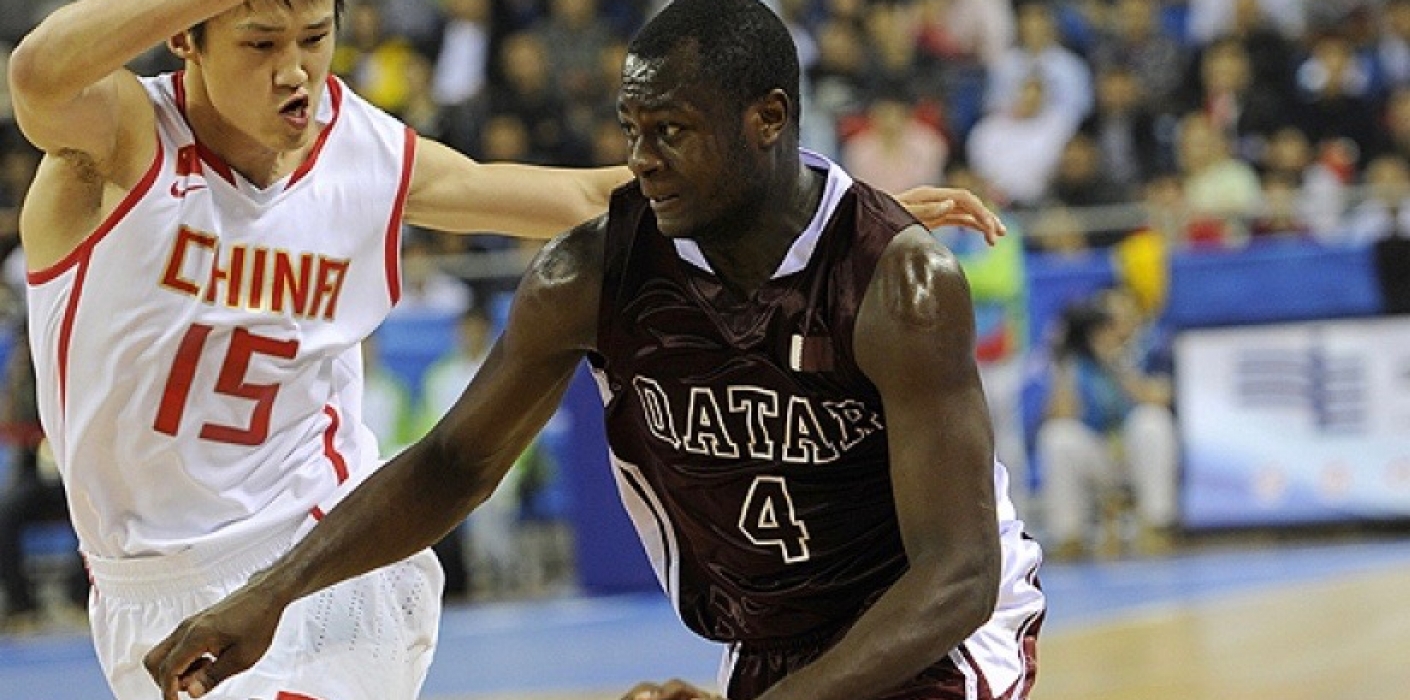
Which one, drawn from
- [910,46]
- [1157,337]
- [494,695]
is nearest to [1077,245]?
[1157,337]

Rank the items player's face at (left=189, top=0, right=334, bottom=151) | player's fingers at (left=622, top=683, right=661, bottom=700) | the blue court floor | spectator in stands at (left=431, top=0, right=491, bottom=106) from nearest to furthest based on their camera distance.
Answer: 1. player's fingers at (left=622, top=683, right=661, bottom=700)
2. player's face at (left=189, top=0, right=334, bottom=151)
3. the blue court floor
4. spectator in stands at (left=431, top=0, right=491, bottom=106)

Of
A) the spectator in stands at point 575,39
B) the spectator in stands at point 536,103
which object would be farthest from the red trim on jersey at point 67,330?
the spectator in stands at point 575,39

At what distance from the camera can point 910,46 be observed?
17.6 meters

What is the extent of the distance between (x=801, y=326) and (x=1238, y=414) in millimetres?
10377

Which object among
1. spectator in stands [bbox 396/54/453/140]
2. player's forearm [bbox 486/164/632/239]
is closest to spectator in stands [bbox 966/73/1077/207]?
spectator in stands [bbox 396/54/453/140]

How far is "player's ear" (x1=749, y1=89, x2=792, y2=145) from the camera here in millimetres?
3697

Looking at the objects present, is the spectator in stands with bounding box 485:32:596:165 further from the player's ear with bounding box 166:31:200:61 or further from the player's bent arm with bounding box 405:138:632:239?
the player's ear with bounding box 166:31:200:61

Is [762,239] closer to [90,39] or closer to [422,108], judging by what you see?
[90,39]

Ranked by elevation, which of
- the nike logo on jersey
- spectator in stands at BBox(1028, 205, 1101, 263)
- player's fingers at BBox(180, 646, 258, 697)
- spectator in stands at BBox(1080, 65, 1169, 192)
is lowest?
spectator in stands at BBox(1028, 205, 1101, 263)

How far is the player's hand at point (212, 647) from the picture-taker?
391 cm

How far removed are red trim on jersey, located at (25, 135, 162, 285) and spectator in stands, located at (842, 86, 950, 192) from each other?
11230 mm

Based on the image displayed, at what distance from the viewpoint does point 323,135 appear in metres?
4.97

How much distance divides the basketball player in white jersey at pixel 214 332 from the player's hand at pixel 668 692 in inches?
60.2

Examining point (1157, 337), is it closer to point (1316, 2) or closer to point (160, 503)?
point (1316, 2)
